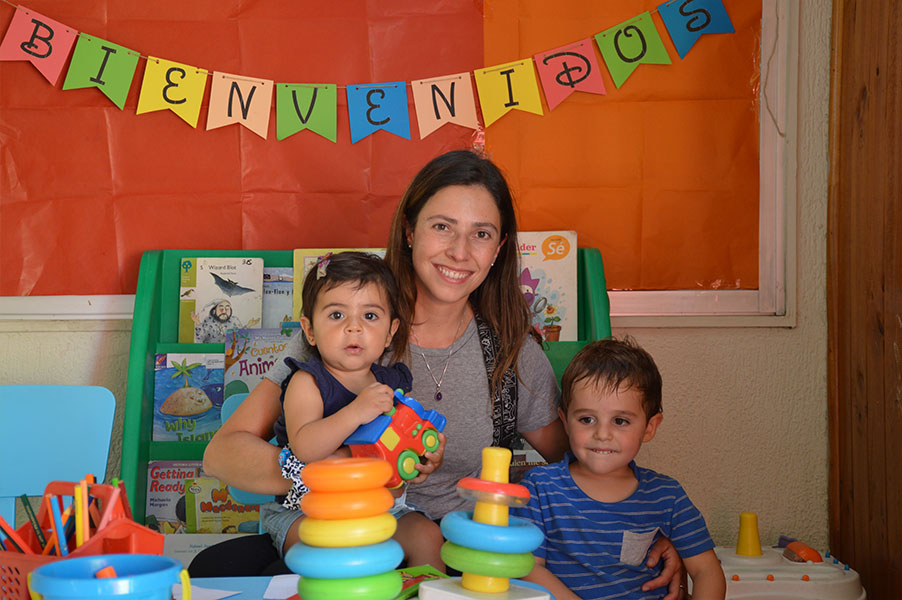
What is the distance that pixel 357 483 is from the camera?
2.29 ft

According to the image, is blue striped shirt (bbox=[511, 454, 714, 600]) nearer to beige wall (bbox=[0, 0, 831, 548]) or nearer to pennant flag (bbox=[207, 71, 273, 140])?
beige wall (bbox=[0, 0, 831, 548])

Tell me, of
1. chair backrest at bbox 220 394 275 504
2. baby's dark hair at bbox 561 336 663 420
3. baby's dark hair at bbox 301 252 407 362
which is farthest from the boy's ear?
chair backrest at bbox 220 394 275 504

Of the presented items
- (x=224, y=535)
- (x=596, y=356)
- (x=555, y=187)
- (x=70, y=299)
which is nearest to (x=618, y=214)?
(x=555, y=187)

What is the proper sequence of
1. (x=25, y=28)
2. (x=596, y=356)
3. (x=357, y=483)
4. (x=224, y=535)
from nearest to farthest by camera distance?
(x=357, y=483) < (x=596, y=356) < (x=224, y=535) < (x=25, y=28)

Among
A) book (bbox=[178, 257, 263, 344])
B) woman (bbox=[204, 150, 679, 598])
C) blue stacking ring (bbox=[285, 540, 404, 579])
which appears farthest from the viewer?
book (bbox=[178, 257, 263, 344])


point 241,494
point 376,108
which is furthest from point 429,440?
point 376,108

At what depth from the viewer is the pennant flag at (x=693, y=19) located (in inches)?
86.9

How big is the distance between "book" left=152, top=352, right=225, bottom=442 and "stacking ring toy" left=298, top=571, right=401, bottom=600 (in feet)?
4.76

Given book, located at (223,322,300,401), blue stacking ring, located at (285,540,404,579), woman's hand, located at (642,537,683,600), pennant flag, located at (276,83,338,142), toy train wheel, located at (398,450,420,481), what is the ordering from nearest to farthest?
blue stacking ring, located at (285,540,404,579), toy train wheel, located at (398,450,420,481), woman's hand, located at (642,537,683,600), book, located at (223,322,300,401), pennant flag, located at (276,83,338,142)

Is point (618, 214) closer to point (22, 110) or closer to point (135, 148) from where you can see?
point (135, 148)

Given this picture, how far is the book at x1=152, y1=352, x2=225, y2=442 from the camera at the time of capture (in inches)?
81.0

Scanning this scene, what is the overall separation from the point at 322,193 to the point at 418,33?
516 mm

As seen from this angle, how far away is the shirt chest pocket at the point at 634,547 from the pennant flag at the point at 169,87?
1620 mm

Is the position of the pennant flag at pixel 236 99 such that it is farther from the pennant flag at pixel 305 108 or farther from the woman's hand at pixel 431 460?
the woman's hand at pixel 431 460
